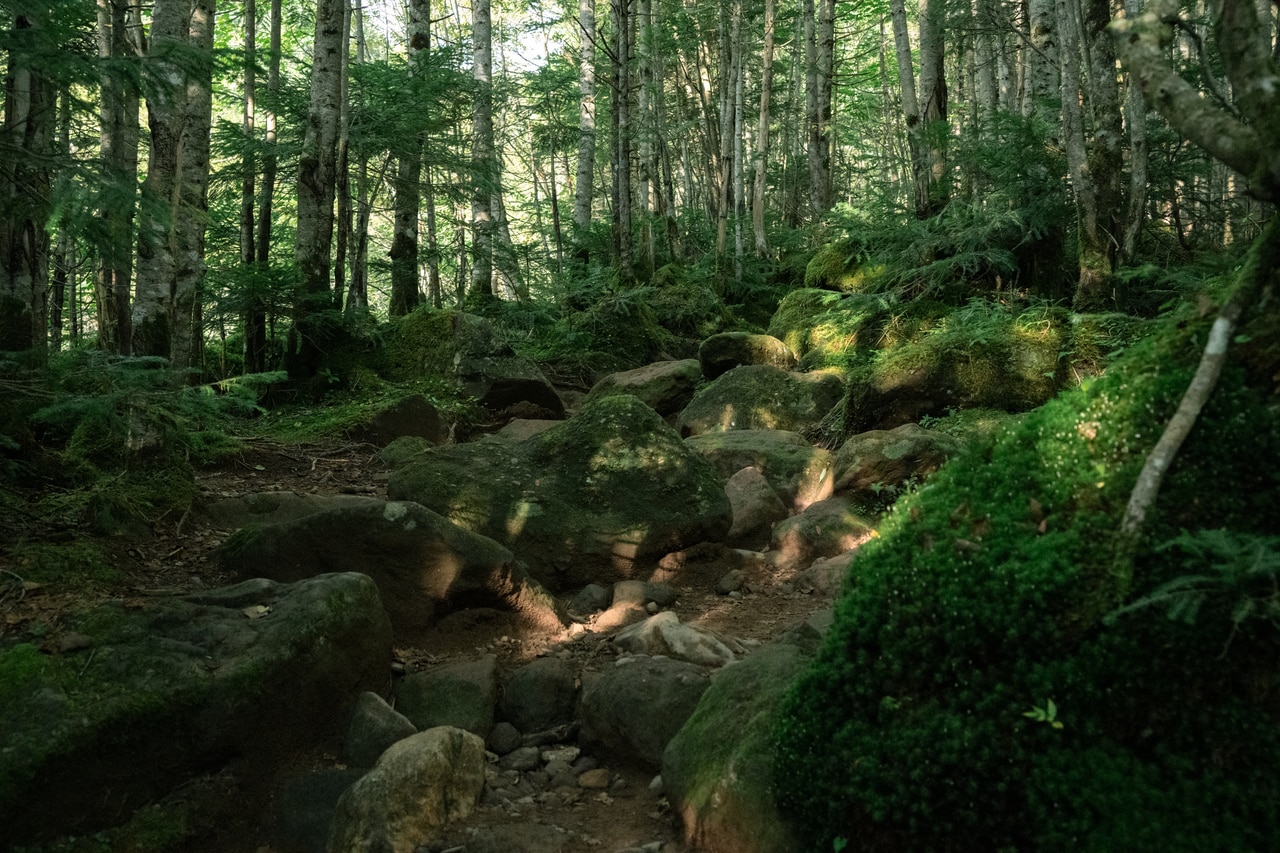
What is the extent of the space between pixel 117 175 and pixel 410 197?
8826 mm

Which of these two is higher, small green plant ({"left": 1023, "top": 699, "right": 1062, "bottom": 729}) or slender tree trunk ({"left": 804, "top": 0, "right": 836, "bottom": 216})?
slender tree trunk ({"left": 804, "top": 0, "right": 836, "bottom": 216})

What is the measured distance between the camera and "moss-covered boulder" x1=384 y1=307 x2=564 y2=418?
11094 millimetres

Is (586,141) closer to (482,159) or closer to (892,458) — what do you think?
(482,159)

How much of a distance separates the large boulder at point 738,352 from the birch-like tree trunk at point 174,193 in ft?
23.5

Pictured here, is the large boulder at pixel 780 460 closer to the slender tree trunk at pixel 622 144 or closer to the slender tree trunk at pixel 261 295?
the slender tree trunk at pixel 261 295

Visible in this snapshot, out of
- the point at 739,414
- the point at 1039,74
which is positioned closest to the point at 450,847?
the point at 739,414

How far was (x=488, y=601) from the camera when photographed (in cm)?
596

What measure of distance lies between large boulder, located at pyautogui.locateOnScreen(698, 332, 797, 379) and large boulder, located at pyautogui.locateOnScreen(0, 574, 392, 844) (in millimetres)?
8671

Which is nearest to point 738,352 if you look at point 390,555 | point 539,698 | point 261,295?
point 261,295

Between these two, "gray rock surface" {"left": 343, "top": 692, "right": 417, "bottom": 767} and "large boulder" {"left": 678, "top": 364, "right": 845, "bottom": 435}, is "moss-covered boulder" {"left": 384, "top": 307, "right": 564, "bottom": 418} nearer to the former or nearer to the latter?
"large boulder" {"left": 678, "top": 364, "right": 845, "bottom": 435}

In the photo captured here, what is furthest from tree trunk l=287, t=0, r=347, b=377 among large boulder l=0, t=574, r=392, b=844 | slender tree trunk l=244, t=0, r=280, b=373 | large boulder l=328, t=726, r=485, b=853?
large boulder l=328, t=726, r=485, b=853

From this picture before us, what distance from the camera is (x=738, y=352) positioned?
12.7 meters

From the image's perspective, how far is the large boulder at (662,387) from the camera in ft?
39.8

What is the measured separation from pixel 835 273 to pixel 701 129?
17.5 m
